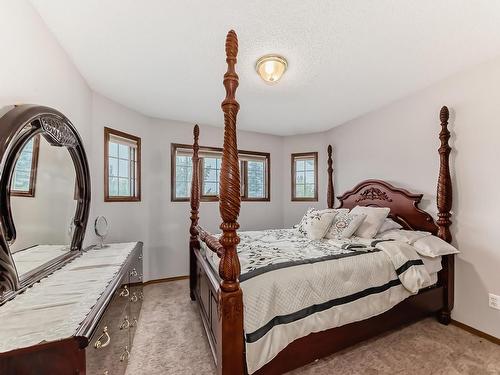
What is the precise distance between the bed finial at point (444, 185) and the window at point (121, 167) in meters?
3.61

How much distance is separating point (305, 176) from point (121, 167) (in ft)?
10.1

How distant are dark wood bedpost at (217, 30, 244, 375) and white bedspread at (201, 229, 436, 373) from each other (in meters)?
0.08

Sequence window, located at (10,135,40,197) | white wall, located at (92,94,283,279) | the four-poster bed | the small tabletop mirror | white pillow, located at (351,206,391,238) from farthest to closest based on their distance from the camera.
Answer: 1. white wall, located at (92,94,283,279)
2. white pillow, located at (351,206,391,238)
3. the small tabletop mirror
4. the four-poster bed
5. window, located at (10,135,40,197)

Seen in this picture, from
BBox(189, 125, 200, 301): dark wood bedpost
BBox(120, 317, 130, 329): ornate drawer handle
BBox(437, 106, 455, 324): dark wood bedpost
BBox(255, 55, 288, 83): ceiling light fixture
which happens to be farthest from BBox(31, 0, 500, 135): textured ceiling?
BBox(120, 317, 130, 329): ornate drawer handle

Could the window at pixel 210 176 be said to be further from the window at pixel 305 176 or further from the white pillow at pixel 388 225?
the white pillow at pixel 388 225

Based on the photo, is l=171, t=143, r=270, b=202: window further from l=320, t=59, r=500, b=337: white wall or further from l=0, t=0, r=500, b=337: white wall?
l=320, t=59, r=500, b=337: white wall

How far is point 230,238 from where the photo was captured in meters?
1.33

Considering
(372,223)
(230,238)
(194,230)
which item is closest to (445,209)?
(372,223)

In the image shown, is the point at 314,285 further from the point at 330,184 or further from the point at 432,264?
the point at 330,184

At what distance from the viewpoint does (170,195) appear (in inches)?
143

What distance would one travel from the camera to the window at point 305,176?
434 cm

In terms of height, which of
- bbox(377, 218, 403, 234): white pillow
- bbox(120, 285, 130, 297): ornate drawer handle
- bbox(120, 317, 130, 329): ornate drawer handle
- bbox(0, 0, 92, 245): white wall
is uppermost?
bbox(0, 0, 92, 245): white wall

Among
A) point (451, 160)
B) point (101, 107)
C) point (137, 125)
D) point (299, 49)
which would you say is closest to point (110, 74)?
point (101, 107)

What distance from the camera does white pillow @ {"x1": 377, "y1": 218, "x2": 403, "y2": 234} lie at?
8.70 feet
